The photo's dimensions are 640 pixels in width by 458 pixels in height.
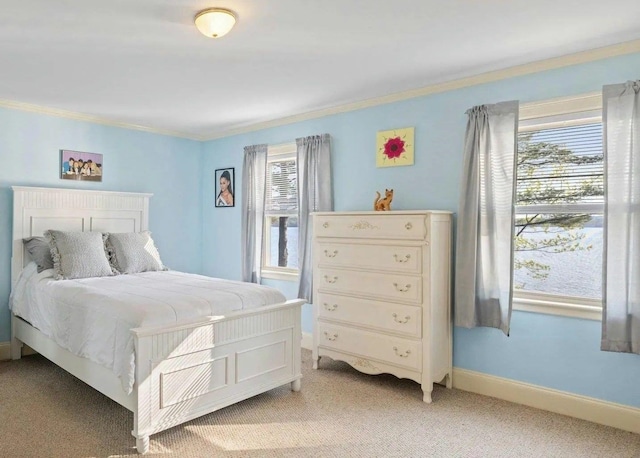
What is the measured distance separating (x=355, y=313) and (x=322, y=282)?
0.40m

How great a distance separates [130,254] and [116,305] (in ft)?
5.02

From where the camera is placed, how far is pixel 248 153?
4.84 meters

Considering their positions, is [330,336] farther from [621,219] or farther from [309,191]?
[621,219]

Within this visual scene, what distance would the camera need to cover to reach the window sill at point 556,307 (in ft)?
9.08

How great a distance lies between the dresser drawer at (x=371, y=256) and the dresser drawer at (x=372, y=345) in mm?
514

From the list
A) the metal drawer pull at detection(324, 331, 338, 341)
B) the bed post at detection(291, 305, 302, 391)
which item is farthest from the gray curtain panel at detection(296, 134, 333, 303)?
the bed post at detection(291, 305, 302, 391)

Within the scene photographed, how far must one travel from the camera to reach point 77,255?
3656 millimetres

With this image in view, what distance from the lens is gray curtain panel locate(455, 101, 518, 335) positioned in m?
3.02

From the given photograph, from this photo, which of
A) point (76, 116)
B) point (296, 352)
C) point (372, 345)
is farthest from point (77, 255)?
point (372, 345)

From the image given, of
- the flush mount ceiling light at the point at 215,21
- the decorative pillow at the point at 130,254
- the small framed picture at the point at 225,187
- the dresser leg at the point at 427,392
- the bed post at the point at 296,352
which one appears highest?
the flush mount ceiling light at the point at 215,21

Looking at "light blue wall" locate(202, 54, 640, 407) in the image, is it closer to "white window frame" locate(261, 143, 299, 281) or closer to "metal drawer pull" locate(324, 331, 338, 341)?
"white window frame" locate(261, 143, 299, 281)

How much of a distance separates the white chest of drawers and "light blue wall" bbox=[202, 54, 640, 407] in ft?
1.19

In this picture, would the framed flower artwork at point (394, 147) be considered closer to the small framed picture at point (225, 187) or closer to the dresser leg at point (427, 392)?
the dresser leg at point (427, 392)

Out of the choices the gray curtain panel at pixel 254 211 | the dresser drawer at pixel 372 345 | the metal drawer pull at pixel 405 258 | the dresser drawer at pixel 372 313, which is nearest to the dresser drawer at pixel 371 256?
the metal drawer pull at pixel 405 258
